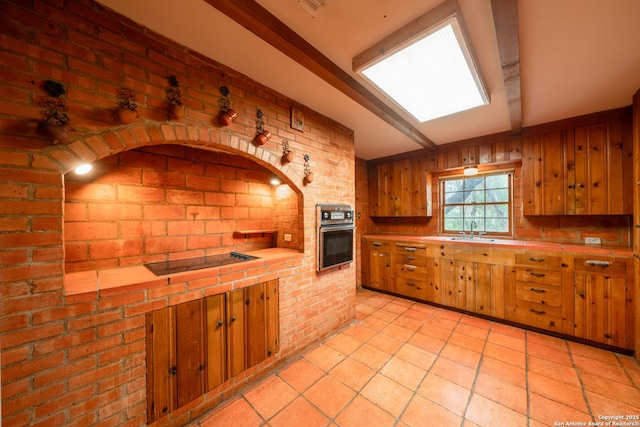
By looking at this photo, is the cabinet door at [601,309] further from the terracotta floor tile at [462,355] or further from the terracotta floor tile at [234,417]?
the terracotta floor tile at [234,417]

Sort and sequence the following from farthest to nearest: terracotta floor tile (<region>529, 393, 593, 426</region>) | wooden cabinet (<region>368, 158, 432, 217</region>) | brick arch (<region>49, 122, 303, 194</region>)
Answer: wooden cabinet (<region>368, 158, 432, 217</region>)
terracotta floor tile (<region>529, 393, 593, 426</region>)
brick arch (<region>49, 122, 303, 194</region>)


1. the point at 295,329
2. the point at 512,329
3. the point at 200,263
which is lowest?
the point at 512,329

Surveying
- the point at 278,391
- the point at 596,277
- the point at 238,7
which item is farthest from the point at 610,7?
the point at 278,391

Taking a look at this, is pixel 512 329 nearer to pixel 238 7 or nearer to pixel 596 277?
pixel 596 277

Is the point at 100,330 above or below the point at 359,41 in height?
below

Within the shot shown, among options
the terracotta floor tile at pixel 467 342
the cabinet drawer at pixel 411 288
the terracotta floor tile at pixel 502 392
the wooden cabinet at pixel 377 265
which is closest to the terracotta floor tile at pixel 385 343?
the terracotta floor tile at pixel 467 342

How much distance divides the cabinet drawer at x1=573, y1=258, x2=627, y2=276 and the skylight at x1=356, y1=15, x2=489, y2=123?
2000mm

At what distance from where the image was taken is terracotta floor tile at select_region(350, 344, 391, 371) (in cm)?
205

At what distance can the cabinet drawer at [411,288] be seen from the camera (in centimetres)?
342

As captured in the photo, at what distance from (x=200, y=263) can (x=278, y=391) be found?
47.6 inches

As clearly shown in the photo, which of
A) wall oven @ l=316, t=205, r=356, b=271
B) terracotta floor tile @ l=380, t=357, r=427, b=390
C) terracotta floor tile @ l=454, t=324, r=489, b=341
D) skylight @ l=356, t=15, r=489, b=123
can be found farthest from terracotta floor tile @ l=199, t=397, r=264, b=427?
skylight @ l=356, t=15, r=489, b=123

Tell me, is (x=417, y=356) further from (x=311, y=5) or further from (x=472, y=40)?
(x=311, y=5)

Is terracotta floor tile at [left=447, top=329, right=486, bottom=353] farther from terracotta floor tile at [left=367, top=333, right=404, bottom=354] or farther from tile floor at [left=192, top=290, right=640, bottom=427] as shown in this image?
terracotta floor tile at [left=367, top=333, right=404, bottom=354]

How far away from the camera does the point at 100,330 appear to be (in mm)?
1191
